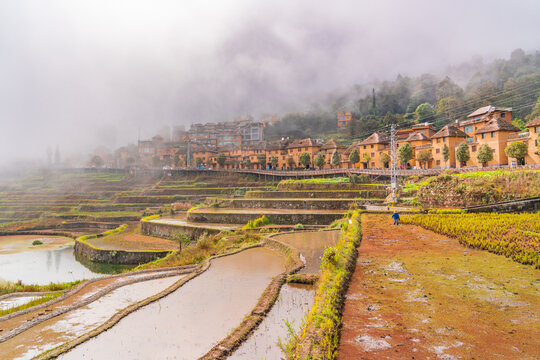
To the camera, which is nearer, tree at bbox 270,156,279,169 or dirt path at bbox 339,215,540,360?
dirt path at bbox 339,215,540,360

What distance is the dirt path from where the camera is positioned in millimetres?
6355

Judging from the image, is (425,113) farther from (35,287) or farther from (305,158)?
(35,287)

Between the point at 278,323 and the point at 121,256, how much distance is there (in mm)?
23513

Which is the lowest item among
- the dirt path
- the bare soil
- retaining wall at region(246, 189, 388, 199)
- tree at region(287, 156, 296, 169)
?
the bare soil

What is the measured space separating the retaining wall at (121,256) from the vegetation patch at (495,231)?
20.1m

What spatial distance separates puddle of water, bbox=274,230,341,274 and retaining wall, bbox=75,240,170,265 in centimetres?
1172

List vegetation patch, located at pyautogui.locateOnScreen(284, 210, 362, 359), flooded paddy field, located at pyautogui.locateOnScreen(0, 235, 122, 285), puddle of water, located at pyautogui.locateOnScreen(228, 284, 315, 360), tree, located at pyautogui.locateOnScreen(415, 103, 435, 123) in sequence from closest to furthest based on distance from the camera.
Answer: vegetation patch, located at pyautogui.locateOnScreen(284, 210, 362, 359) < puddle of water, located at pyautogui.locateOnScreen(228, 284, 315, 360) < flooded paddy field, located at pyautogui.locateOnScreen(0, 235, 122, 285) < tree, located at pyautogui.locateOnScreen(415, 103, 435, 123)

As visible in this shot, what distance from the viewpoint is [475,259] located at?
42.3 feet

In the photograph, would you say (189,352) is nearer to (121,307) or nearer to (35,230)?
(121,307)

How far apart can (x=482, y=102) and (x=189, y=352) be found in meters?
83.0

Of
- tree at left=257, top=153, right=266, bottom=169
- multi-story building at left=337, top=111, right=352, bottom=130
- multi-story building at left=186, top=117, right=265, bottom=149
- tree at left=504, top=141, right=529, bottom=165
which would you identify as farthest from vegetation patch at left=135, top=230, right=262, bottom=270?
multi-story building at left=337, top=111, right=352, bottom=130

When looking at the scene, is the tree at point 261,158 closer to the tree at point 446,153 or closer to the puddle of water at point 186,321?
the tree at point 446,153

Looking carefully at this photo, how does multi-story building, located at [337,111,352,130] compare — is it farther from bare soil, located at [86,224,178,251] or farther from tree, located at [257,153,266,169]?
bare soil, located at [86,224,178,251]

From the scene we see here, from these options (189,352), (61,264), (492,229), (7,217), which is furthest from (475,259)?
(7,217)
